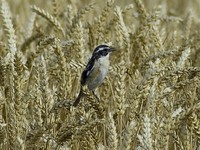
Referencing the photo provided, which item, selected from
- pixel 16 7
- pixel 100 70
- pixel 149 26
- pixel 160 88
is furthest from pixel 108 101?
pixel 16 7

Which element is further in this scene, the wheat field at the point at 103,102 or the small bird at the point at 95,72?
the small bird at the point at 95,72

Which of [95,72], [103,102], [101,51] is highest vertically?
[101,51]

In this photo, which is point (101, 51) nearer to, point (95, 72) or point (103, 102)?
point (95, 72)

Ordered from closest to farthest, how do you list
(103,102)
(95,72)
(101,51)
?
1. (103,102)
2. (95,72)
3. (101,51)

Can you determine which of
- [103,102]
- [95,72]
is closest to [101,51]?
[95,72]

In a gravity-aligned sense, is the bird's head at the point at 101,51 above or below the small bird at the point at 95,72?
above

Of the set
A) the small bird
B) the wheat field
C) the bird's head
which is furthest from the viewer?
the bird's head

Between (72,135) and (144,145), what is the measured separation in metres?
0.41

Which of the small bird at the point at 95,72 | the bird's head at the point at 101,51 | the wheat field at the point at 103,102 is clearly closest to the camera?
the wheat field at the point at 103,102

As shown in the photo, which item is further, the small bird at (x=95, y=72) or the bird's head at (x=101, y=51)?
the bird's head at (x=101, y=51)

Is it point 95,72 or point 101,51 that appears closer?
point 95,72

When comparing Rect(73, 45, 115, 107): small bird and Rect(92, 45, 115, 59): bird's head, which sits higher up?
Rect(92, 45, 115, 59): bird's head

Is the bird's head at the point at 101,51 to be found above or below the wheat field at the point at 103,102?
above

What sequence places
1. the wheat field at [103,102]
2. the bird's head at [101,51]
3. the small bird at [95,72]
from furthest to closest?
the bird's head at [101,51]
the small bird at [95,72]
the wheat field at [103,102]
